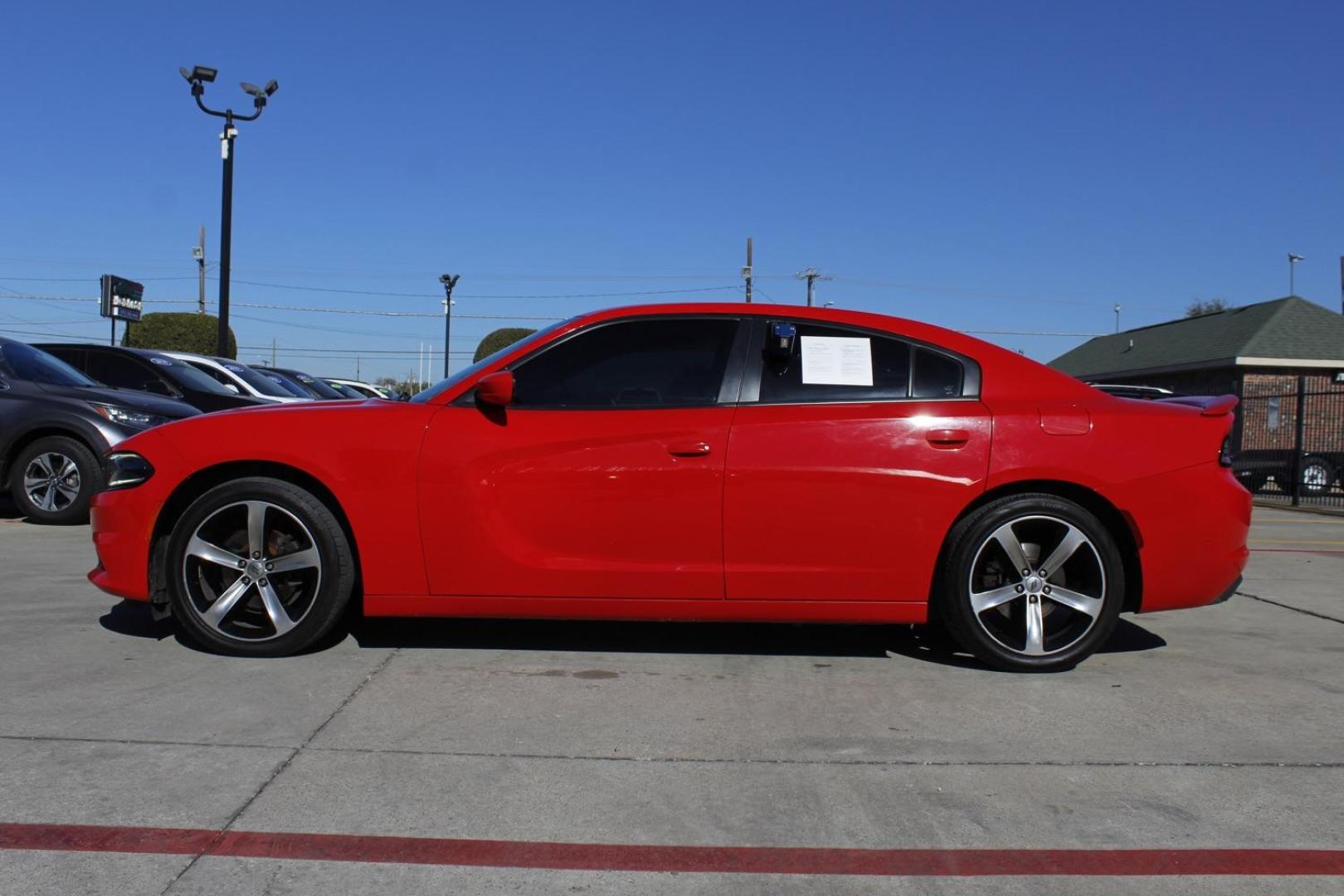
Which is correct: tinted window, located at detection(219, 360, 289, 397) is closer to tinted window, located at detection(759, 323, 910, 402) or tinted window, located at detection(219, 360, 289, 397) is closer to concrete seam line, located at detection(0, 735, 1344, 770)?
tinted window, located at detection(759, 323, 910, 402)

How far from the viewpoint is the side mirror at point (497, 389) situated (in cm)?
439

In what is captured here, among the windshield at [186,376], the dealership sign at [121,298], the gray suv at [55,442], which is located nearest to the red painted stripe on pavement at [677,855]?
the gray suv at [55,442]

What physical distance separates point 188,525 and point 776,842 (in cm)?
295

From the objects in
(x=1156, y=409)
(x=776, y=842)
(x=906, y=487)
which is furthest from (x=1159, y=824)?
(x=1156, y=409)

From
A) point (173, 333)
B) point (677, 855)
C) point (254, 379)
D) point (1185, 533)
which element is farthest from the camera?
point (173, 333)

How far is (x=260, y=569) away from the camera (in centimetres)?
458

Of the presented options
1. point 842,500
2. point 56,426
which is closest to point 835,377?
point 842,500

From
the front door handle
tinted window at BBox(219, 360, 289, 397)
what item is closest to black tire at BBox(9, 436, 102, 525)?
tinted window at BBox(219, 360, 289, 397)

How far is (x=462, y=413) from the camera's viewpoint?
14.9ft

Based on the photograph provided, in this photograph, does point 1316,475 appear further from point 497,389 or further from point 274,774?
point 274,774

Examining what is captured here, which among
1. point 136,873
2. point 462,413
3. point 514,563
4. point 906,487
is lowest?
point 136,873

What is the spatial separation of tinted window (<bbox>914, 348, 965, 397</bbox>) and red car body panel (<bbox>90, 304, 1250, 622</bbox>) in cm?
8

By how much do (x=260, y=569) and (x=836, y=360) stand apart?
263 cm

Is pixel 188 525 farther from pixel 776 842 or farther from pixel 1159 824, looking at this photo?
pixel 1159 824
